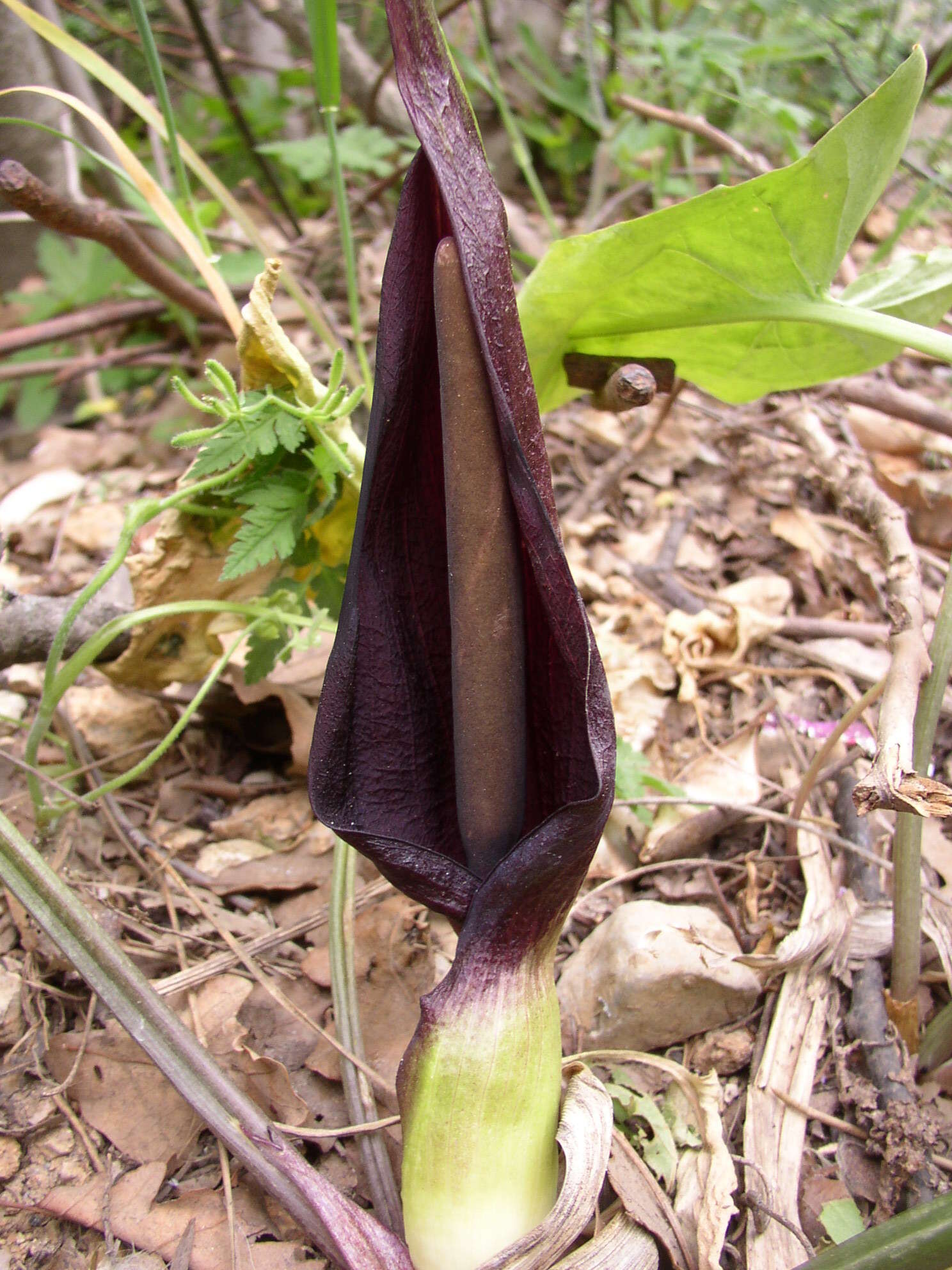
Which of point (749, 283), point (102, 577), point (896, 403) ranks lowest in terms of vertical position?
point (896, 403)

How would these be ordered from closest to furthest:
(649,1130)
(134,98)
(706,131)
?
(649,1130)
(134,98)
(706,131)

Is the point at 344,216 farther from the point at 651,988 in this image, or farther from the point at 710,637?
the point at 651,988

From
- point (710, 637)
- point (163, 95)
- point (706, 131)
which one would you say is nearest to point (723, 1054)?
point (710, 637)

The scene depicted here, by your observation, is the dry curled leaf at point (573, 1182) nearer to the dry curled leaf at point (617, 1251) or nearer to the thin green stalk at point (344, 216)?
the dry curled leaf at point (617, 1251)

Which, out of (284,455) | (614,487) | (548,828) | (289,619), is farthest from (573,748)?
(614,487)

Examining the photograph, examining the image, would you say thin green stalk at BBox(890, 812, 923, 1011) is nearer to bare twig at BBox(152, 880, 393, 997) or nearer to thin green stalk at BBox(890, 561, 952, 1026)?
thin green stalk at BBox(890, 561, 952, 1026)

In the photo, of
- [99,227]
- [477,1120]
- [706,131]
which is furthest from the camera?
[706,131]
